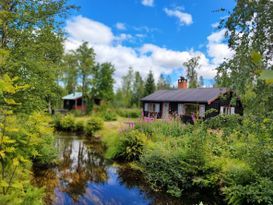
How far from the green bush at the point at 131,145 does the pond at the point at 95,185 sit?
529mm

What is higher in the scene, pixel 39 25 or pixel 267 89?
pixel 39 25

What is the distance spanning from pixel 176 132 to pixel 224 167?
3.96 m

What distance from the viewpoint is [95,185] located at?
22.7 feet

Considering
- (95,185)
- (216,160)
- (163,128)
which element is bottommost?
(95,185)

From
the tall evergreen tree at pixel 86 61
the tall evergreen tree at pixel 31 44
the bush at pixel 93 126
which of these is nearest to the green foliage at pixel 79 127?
the bush at pixel 93 126

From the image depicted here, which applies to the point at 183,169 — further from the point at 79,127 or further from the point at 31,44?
the point at 79,127

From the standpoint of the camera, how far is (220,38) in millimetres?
3457

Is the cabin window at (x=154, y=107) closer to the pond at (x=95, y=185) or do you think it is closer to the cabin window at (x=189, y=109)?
the cabin window at (x=189, y=109)

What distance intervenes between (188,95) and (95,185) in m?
16.8

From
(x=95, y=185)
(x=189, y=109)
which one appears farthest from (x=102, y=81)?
(x=95, y=185)

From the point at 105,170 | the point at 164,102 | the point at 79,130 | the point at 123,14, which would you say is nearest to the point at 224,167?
the point at 105,170

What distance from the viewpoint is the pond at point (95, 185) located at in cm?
583

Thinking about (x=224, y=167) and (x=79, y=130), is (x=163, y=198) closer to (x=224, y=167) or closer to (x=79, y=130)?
(x=224, y=167)

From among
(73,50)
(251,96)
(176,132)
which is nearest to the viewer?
(251,96)
